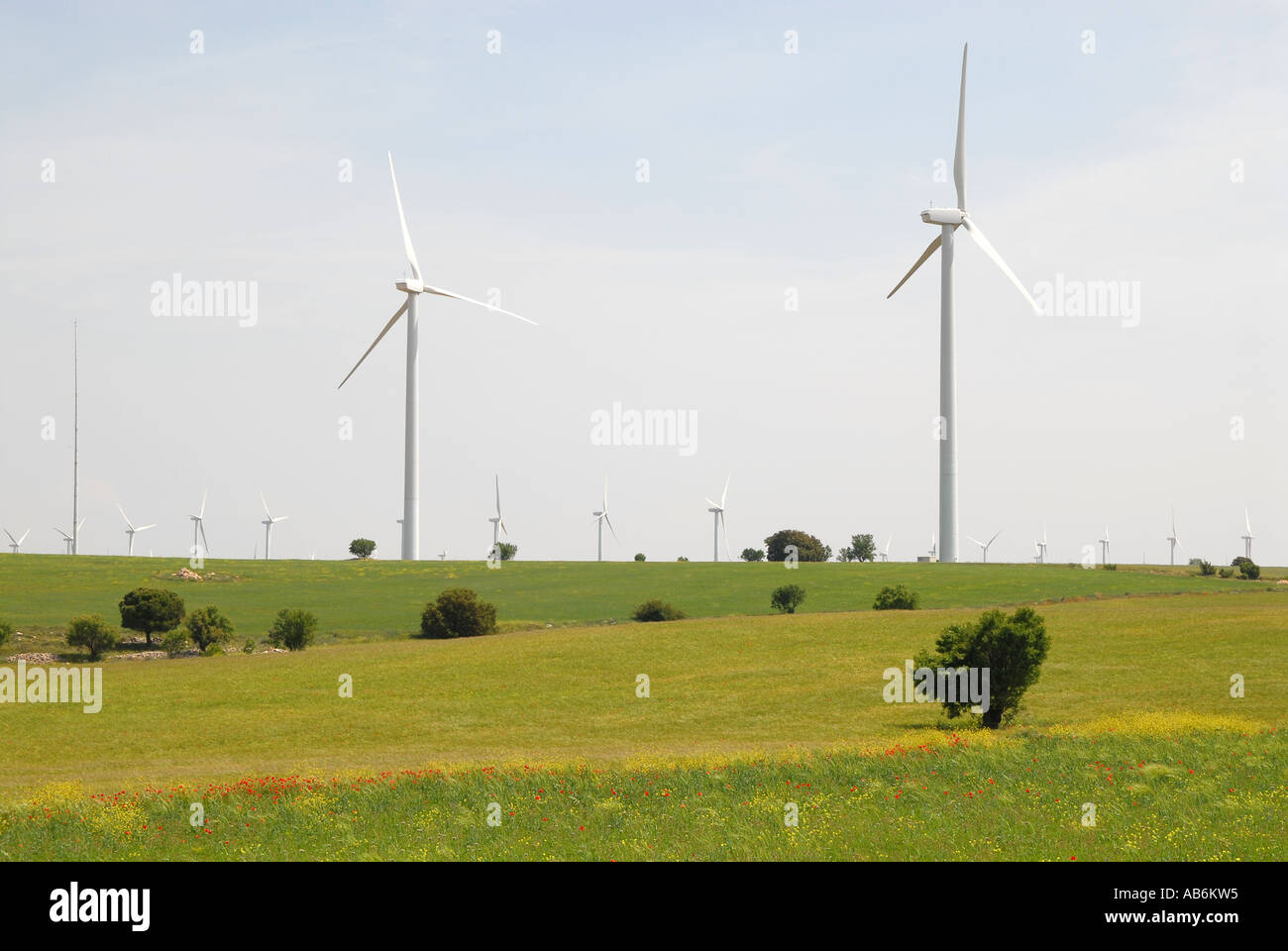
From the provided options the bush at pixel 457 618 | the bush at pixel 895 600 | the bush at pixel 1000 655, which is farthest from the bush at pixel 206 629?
the bush at pixel 1000 655

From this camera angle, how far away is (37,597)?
93.3 meters

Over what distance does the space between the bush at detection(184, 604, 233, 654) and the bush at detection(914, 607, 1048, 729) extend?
165ft

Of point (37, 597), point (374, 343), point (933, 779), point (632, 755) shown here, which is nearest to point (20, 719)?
point (632, 755)

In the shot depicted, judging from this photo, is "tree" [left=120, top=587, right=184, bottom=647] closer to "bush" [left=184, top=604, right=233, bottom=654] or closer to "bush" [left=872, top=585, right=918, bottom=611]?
"bush" [left=184, top=604, right=233, bottom=654]

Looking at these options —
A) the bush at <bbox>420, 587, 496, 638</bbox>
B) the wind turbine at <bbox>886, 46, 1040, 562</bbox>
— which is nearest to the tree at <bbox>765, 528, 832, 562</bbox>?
the wind turbine at <bbox>886, 46, 1040, 562</bbox>

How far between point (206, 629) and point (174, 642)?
2.50m

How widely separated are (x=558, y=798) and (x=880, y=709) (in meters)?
23.4

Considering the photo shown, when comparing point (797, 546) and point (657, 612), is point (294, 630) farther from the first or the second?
point (797, 546)

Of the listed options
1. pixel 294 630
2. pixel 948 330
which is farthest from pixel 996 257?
pixel 294 630

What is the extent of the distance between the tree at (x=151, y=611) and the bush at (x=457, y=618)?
1690cm

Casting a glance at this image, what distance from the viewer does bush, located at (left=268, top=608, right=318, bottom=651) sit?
75.3m

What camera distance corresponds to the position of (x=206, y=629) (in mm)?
75688
